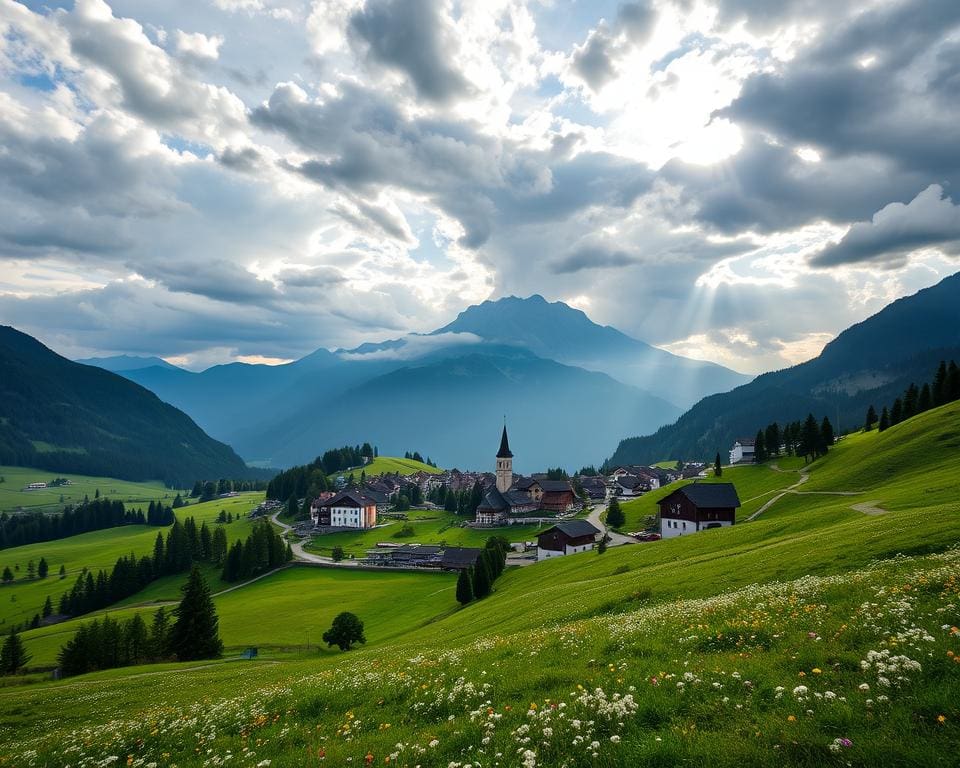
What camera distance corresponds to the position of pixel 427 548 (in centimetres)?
12000

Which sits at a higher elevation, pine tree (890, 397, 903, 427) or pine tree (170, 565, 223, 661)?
pine tree (890, 397, 903, 427)

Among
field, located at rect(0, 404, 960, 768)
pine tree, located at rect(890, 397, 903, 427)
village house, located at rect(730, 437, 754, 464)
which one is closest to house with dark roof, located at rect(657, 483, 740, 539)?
field, located at rect(0, 404, 960, 768)

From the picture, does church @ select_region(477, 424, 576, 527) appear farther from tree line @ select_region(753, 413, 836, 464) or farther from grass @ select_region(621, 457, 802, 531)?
tree line @ select_region(753, 413, 836, 464)

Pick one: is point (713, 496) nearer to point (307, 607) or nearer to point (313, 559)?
point (307, 607)

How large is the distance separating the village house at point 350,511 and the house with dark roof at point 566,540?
82297 mm

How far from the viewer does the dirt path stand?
1699 inches

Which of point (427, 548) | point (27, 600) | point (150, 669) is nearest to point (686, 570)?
point (150, 669)

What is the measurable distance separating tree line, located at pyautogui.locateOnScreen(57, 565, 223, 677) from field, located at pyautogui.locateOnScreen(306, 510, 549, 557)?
231 feet

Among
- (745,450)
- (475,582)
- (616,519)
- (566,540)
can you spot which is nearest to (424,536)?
(616,519)

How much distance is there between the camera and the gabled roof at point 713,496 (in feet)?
258

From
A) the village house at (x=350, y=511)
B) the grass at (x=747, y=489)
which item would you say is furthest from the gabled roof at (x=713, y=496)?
the village house at (x=350, y=511)

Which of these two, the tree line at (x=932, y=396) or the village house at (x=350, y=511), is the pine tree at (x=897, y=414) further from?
the village house at (x=350, y=511)

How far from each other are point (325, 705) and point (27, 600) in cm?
15738

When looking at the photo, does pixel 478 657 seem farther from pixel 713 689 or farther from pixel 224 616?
pixel 224 616
